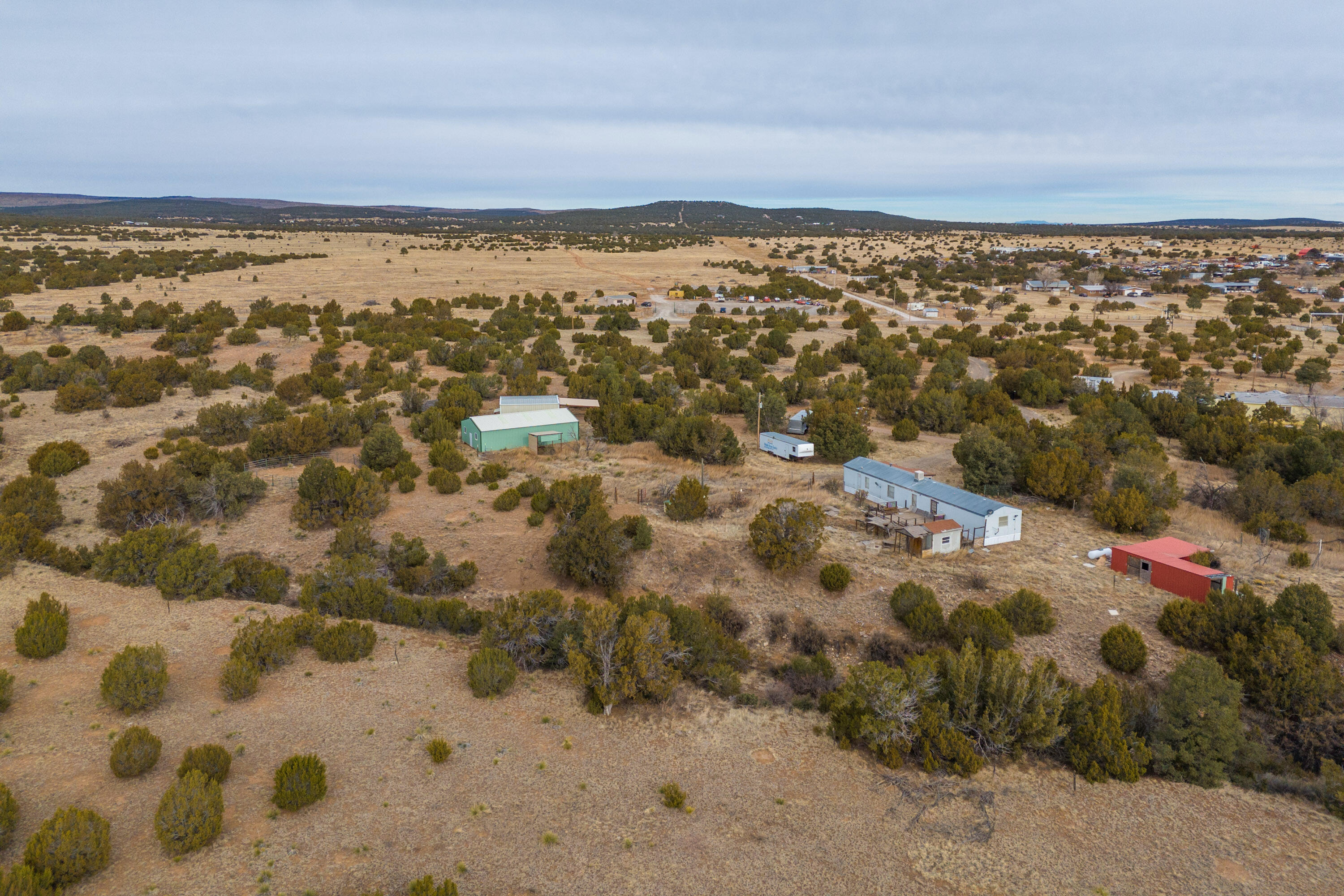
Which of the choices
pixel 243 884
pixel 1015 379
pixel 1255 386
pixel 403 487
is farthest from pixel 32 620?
pixel 1255 386

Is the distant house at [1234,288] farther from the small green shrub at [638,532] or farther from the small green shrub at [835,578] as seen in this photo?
the small green shrub at [638,532]

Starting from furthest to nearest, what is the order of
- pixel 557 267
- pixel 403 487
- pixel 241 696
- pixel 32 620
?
pixel 557 267 → pixel 403 487 → pixel 32 620 → pixel 241 696

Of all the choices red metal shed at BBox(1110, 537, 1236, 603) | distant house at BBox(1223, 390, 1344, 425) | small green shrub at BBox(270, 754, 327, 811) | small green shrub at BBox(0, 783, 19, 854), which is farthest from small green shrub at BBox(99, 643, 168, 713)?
distant house at BBox(1223, 390, 1344, 425)

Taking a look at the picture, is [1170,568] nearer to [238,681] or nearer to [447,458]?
[238,681]

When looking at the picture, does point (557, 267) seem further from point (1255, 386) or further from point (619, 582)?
point (619, 582)

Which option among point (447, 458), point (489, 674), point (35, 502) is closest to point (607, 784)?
point (489, 674)

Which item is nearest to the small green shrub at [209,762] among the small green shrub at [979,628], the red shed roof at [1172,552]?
the small green shrub at [979,628]
